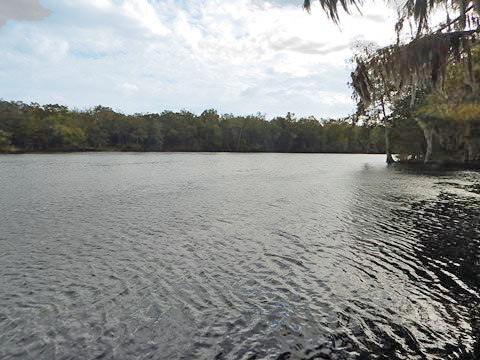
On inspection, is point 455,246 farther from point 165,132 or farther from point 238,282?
point 165,132

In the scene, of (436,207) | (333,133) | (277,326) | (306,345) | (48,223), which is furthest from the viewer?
(333,133)

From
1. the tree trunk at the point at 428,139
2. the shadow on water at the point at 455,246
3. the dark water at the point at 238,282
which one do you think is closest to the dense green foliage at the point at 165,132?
the tree trunk at the point at 428,139

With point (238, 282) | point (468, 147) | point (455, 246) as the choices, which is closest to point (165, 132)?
point (468, 147)

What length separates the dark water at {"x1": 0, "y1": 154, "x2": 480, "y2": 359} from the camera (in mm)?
Answer: 7895

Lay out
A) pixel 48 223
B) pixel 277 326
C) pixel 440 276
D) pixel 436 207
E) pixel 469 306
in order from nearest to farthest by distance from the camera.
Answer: pixel 277 326 → pixel 469 306 → pixel 440 276 → pixel 48 223 → pixel 436 207

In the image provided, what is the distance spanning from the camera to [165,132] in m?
142

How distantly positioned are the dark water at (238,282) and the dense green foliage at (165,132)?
101 meters

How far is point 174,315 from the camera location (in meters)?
9.14

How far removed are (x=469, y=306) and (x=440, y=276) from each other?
233 centimetres

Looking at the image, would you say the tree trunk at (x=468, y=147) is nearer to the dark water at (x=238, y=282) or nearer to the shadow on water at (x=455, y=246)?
the shadow on water at (x=455, y=246)

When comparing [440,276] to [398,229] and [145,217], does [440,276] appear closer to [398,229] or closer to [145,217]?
[398,229]

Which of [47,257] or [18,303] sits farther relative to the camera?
[47,257]

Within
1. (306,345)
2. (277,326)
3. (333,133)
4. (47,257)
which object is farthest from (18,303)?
(333,133)

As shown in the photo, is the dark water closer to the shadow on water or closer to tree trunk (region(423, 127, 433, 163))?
the shadow on water
